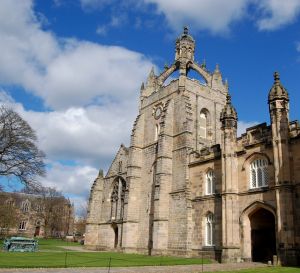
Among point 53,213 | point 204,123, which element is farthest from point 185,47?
point 53,213

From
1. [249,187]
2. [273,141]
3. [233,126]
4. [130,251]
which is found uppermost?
[233,126]

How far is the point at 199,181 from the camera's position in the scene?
101 ft

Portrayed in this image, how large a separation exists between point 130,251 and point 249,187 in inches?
626

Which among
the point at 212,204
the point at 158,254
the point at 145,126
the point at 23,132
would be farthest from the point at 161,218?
the point at 23,132

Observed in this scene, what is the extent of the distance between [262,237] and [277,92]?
1120cm

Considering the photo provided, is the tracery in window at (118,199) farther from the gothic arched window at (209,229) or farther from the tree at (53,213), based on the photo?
the tree at (53,213)

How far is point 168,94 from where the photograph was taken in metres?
39.8

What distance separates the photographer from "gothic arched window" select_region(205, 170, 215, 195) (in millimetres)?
29675

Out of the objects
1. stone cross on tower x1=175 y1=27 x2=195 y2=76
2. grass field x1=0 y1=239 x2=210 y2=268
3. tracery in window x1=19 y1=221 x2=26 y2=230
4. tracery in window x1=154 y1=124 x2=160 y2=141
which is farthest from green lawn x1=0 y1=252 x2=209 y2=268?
tracery in window x1=19 y1=221 x2=26 y2=230

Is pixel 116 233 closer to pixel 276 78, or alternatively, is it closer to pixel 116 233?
pixel 116 233

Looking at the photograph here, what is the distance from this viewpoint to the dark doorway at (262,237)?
26.5m

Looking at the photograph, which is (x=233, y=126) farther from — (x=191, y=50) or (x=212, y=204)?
(x=191, y=50)

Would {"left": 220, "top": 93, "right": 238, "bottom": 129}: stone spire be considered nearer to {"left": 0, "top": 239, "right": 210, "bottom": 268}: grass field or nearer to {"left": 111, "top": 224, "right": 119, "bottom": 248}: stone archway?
{"left": 0, "top": 239, "right": 210, "bottom": 268}: grass field

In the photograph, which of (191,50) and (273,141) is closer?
(273,141)
